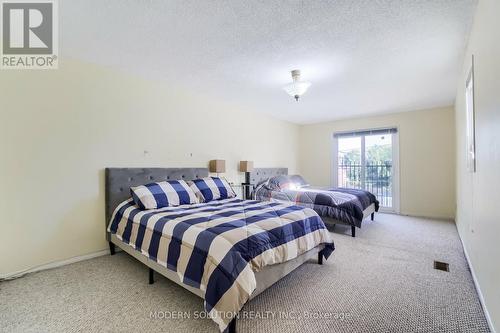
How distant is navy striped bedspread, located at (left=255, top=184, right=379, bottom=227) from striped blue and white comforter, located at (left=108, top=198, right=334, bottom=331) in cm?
123

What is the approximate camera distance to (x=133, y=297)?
6.24 feet

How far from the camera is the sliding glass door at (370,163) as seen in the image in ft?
16.8

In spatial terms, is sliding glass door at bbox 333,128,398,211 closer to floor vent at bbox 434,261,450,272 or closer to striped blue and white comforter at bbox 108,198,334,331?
floor vent at bbox 434,261,450,272

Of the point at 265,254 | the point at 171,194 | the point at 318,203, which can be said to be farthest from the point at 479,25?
the point at 171,194

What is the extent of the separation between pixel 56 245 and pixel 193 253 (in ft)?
6.29

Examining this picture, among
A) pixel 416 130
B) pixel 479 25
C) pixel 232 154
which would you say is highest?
pixel 479 25

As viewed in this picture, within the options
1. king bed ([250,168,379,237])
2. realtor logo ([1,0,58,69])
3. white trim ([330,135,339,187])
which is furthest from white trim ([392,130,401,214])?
realtor logo ([1,0,58,69])

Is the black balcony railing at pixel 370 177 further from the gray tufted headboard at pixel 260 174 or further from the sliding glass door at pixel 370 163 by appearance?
the gray tufted headboard at pixel 260 174

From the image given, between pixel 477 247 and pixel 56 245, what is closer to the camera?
pixel 477 247

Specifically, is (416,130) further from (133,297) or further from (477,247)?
(133,297)

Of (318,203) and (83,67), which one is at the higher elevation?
(83,67)

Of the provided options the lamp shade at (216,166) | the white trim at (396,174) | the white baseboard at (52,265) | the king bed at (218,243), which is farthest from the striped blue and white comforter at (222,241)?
the white trim at (396,174)

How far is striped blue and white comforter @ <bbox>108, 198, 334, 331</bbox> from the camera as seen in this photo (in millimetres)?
1436

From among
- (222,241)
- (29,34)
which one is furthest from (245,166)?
(29,34)
